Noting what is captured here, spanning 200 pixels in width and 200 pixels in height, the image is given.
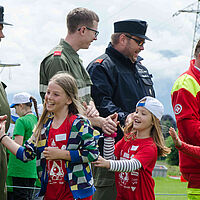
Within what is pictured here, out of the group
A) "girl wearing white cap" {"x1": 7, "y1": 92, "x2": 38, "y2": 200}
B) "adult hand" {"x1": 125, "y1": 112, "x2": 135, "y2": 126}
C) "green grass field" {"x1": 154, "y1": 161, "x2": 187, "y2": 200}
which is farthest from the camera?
"green grass field" {"x1": 154, "y1": 161, "x2": 187, "y2": 200}

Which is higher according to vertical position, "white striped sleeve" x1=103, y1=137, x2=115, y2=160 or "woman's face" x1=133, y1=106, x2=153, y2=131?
"woman's face" x1=133, y1=106, x2=153, y2=131

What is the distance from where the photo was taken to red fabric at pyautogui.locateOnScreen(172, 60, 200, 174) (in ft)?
12.4

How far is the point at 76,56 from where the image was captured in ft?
13.1

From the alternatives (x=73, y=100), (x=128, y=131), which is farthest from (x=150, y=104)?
(x=73, y=100)

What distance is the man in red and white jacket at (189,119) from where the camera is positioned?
3.78 meters

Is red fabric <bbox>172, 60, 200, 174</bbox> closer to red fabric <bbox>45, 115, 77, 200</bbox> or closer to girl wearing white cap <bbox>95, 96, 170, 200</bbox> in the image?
girl wearing white cap <bbox>95, 96, 170, 200</bbox>

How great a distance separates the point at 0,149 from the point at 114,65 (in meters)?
1.63

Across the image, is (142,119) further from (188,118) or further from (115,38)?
(115,38)

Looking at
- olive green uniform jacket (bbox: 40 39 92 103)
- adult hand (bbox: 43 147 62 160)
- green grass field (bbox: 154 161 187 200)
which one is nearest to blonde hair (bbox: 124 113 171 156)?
olive green uniform jacket (bbox: 40 39 92 103)

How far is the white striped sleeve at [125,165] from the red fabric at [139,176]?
0.06m

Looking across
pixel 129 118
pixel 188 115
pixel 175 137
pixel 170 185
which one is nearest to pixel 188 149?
pixel 175 137

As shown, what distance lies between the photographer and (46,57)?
3754 mm

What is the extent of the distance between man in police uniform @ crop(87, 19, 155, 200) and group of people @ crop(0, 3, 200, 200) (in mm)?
11

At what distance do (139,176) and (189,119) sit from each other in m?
0.74
